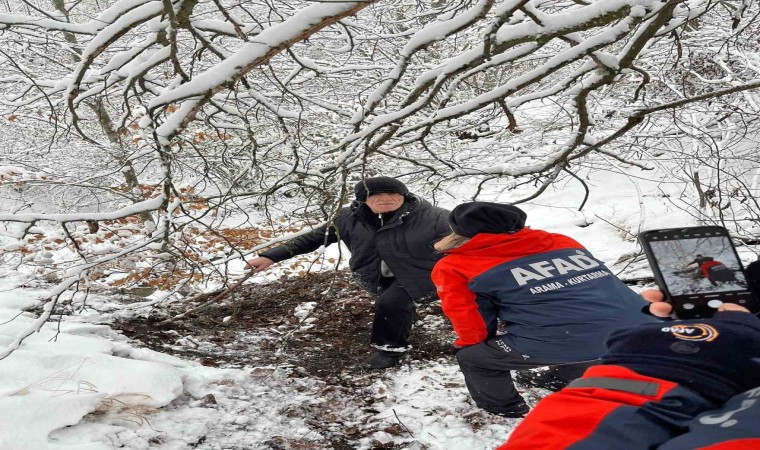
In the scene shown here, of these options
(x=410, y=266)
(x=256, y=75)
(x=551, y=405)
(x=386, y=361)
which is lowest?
(x=386, y=361)

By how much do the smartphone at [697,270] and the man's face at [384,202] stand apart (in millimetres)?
2148

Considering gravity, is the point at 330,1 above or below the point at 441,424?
above

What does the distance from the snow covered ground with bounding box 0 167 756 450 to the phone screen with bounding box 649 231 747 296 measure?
1.54 metres

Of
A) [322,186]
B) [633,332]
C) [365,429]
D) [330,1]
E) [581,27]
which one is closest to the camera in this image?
[633,332]

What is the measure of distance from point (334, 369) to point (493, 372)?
117 cm

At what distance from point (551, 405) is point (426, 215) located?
2.53 metres

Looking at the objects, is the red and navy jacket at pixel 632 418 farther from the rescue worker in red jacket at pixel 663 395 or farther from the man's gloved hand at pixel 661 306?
the man's gloved hand at pixel 661 306

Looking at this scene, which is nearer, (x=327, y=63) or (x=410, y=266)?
(x=410, y=266)

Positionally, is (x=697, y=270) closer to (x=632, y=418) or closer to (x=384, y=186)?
(x=632, y=418)

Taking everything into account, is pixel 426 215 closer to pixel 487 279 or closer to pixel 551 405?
pixel 487 279

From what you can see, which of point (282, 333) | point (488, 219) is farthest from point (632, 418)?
point (282, 333)

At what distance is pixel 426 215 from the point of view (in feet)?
11.4

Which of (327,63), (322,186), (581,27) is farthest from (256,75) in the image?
(581,27)

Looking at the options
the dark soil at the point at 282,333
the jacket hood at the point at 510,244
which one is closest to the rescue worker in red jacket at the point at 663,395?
the jacket hood at the point at 510,244
